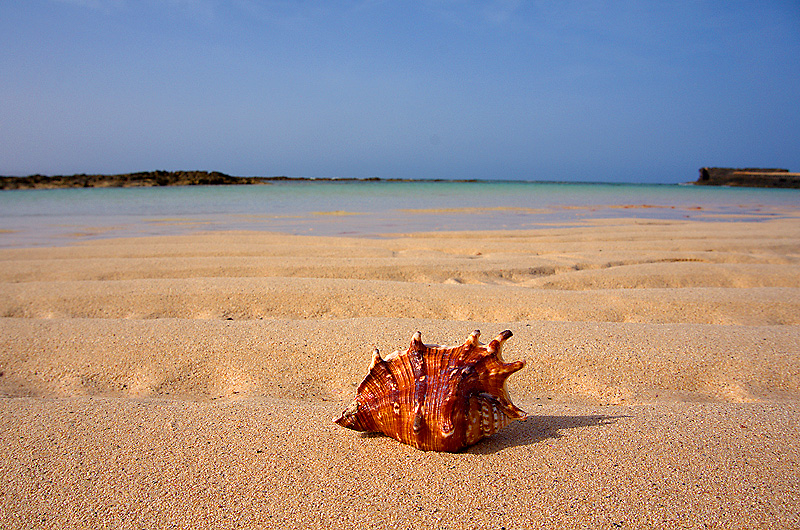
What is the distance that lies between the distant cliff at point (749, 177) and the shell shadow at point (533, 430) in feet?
139

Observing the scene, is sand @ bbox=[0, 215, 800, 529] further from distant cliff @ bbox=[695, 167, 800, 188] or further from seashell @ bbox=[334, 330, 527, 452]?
distant cliff @ bbox=[695, 167, 800, 188]

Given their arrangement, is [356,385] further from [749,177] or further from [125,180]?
[749,177]

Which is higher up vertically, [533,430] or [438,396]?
[438,396]

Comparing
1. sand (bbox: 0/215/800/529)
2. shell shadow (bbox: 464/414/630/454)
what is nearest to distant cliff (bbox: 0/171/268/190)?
sand (bbox: 0/215/800/529)

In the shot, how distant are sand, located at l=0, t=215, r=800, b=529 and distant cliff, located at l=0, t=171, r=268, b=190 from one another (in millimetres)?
29717

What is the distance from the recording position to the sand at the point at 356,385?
1364 mm

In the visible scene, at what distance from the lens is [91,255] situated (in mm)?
5180

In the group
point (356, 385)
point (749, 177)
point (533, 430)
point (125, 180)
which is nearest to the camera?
point (533, 430)

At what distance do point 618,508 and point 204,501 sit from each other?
3.62ft

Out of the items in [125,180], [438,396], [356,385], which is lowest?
[356,385]

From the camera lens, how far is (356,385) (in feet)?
7.37

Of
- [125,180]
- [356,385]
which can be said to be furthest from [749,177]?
[356,385]

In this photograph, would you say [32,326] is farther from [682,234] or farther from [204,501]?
[682,234]

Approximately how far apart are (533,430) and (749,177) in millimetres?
47665
